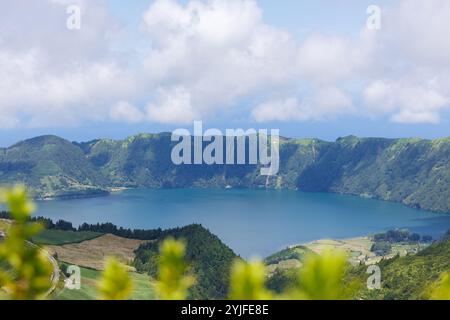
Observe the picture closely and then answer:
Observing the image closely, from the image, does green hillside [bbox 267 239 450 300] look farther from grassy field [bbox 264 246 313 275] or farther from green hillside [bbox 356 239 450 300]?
grassy field [bbox 264 246 313 275]

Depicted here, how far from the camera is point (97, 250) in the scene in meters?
149

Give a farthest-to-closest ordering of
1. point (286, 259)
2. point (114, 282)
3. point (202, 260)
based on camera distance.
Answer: point (286, 259) < point (202, 260) < point (114, 282)

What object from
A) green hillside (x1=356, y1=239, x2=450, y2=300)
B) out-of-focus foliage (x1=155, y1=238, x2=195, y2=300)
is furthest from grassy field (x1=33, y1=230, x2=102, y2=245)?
out-of-focus foliage (x1=155, y1=238, x2=195, y2=300)

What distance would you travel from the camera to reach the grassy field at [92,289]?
294 feet

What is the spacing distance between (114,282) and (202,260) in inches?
5677

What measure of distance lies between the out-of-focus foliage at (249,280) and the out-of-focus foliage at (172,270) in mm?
594

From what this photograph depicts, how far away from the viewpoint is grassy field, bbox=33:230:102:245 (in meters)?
146

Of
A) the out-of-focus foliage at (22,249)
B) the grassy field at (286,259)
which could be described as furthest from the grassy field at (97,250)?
the out-of-focus foliage at (22,249)

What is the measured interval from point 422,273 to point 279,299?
124m

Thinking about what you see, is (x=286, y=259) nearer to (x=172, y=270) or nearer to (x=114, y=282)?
(x=114, y=282)

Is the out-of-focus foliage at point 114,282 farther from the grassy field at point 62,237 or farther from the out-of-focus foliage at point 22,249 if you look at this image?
the grassy field at point 62,237

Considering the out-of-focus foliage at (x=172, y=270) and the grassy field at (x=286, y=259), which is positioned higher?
the out-of-focus foliage at (x=172, y=270)

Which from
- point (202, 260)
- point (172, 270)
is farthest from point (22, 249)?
point (202, 260)

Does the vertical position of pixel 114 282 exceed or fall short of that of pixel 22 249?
it falls short
